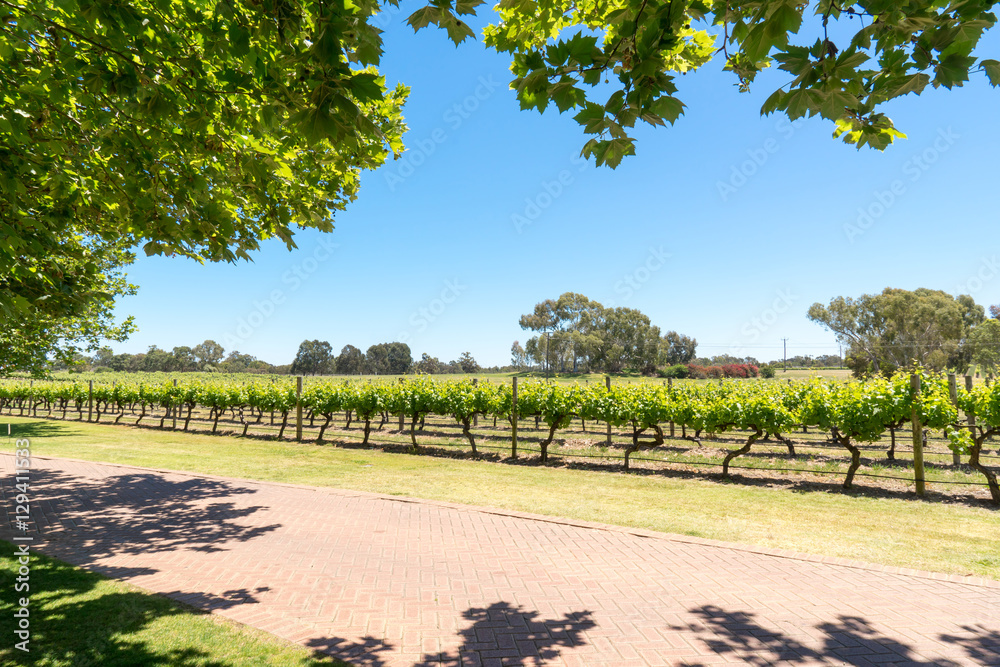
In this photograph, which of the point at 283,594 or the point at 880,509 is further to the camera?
the point at 880,509

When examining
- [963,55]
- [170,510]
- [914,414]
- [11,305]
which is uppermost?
[963,55]

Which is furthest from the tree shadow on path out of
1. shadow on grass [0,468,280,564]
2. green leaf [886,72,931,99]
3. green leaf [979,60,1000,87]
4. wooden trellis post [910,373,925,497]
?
wooden trellis post [910,373,925,497]

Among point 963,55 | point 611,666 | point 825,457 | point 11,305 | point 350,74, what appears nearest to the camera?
point 963,55

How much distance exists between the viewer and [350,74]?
9.36ft

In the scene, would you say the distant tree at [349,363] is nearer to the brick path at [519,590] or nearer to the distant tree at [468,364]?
the distant tree at [468,364]

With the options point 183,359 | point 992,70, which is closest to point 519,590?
point 992,70

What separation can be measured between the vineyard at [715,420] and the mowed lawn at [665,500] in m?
1.12

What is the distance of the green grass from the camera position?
3619 mm

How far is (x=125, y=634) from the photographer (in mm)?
3977

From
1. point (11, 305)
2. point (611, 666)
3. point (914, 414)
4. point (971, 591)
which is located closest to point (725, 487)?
point (914, 414)

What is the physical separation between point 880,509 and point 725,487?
2710 mm

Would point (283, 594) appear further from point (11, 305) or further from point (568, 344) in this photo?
point (568, 344)

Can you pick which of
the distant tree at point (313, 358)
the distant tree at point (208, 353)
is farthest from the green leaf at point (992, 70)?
the distant tree at point (208, 353)

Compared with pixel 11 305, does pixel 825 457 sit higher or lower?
lower
